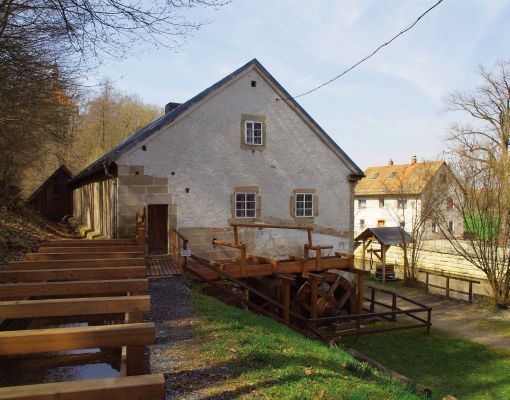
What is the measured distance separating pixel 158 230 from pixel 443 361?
941 cm

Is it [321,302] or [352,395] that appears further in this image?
[321,302]

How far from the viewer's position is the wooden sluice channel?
2521mm

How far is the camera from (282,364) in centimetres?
535

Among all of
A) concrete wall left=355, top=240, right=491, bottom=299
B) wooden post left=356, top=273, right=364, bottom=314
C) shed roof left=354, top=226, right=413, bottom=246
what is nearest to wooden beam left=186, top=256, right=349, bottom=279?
wooden post left=356, top=273, right=364, bottom=314

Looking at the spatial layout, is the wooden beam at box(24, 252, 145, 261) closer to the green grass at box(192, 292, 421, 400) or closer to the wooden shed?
the green grass at box(192, 292, 421, 400)

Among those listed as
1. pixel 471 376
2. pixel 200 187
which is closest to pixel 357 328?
pixel 471 376

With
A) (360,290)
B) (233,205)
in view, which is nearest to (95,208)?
(233,205)

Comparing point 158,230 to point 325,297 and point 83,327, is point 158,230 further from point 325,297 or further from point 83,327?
point 83,327

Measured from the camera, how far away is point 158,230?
1431 centimetres

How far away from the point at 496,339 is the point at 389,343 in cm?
354

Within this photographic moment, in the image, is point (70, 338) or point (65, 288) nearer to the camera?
point (70, 338)

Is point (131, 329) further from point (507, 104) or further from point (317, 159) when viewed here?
point (507, 104)

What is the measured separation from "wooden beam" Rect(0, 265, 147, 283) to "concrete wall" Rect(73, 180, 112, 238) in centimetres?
857


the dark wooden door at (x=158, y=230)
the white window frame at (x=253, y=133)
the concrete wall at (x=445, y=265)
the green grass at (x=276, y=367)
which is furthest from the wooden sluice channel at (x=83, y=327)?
the concrete wall at (x=445, y=265)
